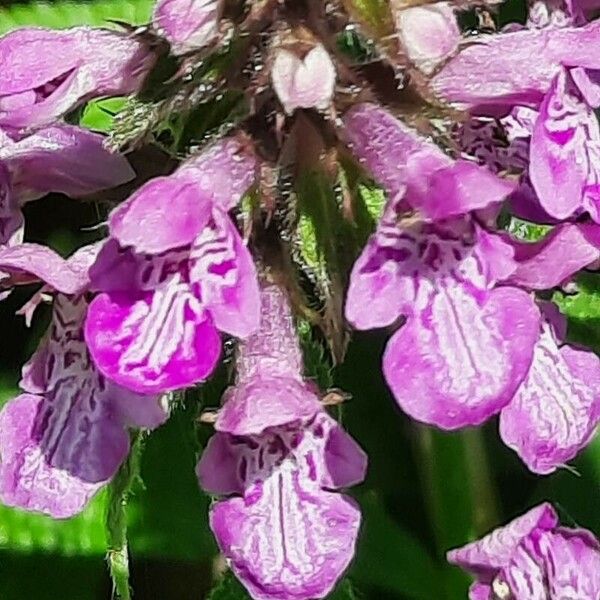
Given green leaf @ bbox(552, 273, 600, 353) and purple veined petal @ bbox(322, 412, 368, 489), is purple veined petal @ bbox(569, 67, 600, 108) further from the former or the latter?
green leaf @ bbox(552, 273, 600, 353)

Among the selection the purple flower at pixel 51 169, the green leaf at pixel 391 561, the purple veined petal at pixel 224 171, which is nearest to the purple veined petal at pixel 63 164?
the purple flower at pixel 51 169

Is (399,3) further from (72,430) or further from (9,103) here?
(72,430)

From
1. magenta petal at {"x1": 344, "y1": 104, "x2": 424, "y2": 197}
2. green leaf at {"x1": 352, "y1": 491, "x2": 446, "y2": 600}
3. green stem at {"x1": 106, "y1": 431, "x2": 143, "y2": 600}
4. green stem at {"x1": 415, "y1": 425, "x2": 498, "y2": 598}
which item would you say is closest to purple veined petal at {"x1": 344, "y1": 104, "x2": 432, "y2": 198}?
magenta petal at {"x1": 344, "y1": 104, "x2": 424, "y2": 197}

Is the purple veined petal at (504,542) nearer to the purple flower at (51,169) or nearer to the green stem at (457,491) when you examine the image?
the green stem at (457,491)

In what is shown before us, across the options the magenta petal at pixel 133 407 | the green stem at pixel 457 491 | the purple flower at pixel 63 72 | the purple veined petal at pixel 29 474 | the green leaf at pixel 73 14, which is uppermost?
the purple flower at pixel 63 72

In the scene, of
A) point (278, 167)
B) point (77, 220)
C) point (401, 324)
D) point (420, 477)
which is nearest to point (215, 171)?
point (278, 167)

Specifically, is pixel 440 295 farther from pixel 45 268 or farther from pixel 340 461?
pixel 45 268
